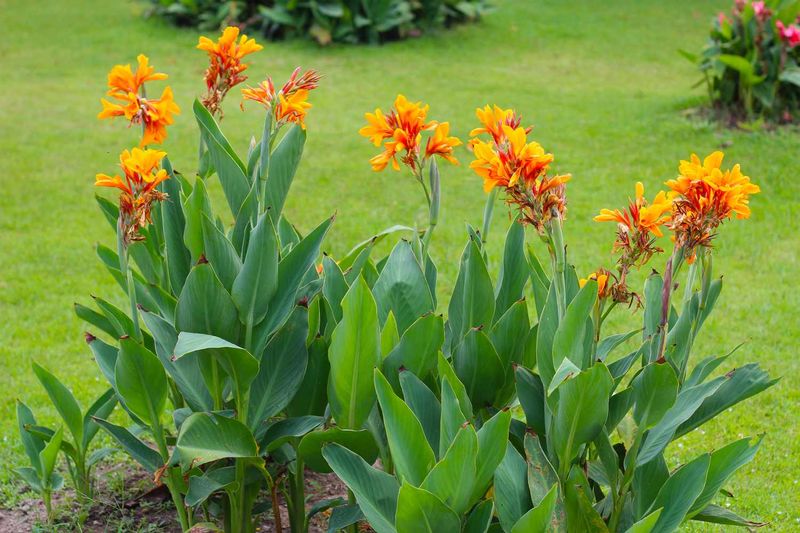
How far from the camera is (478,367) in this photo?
2564mm

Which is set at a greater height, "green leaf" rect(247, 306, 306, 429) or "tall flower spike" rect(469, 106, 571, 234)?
"tall flower spike" rect(469, 106, 571, 234)

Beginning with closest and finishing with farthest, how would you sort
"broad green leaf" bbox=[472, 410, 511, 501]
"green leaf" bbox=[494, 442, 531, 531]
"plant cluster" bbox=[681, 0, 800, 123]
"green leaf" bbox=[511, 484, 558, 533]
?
"green leaf" bbox=[511, 484, 558, 533]
"broad green leaf" bbox=[472, 410, 511, 501]
"green leaf" bbox=[494, 442, 531, 531]
"plant cluster" bbox=[681, 0, 800, 123]

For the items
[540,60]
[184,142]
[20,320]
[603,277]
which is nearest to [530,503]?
[603,277]

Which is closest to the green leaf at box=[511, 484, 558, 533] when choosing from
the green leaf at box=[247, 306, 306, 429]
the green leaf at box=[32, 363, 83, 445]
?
the green leaf at box=[247, 306, 306, 429]

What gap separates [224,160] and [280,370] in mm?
590

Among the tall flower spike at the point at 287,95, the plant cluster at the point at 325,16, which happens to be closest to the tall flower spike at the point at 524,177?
the tall flower spike at the point at 287,95

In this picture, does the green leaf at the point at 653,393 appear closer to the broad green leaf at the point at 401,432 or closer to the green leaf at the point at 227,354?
the broad green leaf at the point at 401,432

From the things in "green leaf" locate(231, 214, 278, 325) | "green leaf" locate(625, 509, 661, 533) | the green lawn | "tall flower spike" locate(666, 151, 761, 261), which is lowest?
the green lawn

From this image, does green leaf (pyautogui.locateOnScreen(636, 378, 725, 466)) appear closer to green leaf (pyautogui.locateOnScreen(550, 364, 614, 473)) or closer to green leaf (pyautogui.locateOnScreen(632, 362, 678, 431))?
green leaf (pyautogui.locateOnScreen(632, 362, 678, 431))

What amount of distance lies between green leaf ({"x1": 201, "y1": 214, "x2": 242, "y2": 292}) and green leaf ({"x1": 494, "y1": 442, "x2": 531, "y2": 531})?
2.66ft

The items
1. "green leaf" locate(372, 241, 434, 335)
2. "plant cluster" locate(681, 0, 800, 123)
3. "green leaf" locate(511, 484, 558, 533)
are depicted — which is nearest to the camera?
"green leaf" locate(511, 484, 558, 533)

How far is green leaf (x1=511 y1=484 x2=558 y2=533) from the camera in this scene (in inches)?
80.7

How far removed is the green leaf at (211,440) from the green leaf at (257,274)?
266 millimetres

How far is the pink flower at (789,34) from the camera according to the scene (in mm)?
7637
